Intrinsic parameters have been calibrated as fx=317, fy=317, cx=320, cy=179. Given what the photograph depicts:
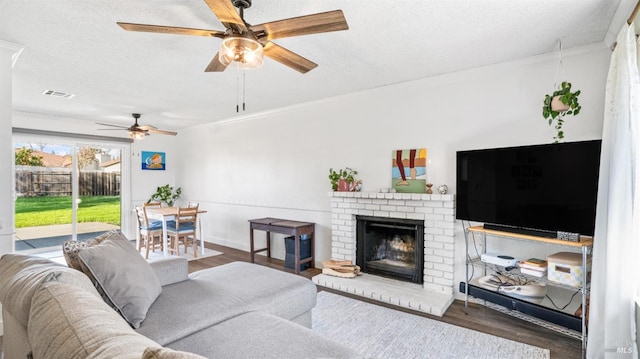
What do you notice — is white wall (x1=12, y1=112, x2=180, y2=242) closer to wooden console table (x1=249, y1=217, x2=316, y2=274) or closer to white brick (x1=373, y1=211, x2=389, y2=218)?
wooden console table (x1=249, y1=217, x2=316, y2=274)

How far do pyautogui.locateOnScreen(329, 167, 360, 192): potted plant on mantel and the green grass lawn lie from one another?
15.9 ft

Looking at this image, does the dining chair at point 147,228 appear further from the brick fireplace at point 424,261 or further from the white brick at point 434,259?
the white brick at point 434,259

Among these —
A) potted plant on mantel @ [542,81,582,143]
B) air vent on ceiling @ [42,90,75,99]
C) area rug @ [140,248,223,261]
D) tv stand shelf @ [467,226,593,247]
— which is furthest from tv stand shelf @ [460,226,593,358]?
air vent on ceiling @ [42,90,75,99]

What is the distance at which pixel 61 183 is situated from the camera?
230 inches

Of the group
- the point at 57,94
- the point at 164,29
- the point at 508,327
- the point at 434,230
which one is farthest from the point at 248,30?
the point at 57,94

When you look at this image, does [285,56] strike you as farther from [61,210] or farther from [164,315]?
[61,210]

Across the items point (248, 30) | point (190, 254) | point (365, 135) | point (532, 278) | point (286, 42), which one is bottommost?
point (190, 254)

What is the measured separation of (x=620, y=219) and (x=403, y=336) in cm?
172

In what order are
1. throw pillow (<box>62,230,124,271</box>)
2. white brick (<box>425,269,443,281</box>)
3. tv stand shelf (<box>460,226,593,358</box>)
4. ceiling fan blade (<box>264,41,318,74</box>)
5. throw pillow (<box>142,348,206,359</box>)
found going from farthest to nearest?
1. white brick (<box>425,269,443,281</box>)
2. tv stand shelf (<box>460,226,593,358</box>)
3. ceiling fan blade (<box>264,41,318,74</box>)
4. throw pillow (<box>62,230,124,271</box>)
5. throw pillow (<box>142,348,206,359</box>)

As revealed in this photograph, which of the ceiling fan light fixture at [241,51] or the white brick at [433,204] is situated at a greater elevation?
the ceiling fan light fixture at [241,51]

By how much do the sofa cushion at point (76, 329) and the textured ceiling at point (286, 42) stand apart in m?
1.84

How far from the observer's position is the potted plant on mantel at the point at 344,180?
4.16 metres

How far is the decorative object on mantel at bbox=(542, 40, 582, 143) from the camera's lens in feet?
8.33

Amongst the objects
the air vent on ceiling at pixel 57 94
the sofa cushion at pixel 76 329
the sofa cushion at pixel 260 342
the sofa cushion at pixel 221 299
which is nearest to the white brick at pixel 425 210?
the sofa cushion at pixel 221 299
